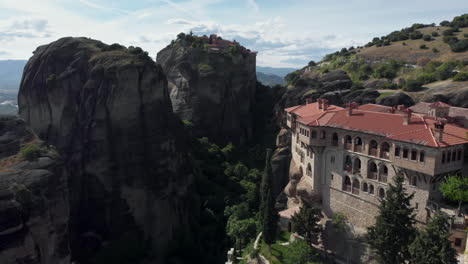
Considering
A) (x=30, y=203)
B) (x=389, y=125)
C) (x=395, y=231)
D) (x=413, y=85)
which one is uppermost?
(x=413, y=85)

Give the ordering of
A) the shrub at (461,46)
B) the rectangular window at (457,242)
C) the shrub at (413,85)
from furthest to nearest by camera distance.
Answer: the shrub at (461,46)
the shrub at (413,85)
the rectangular window at (457,242)

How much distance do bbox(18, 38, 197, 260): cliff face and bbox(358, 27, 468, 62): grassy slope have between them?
170ft

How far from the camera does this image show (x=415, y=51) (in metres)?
76.5

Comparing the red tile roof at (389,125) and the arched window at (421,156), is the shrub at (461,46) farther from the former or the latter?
the arched window at (421,156)

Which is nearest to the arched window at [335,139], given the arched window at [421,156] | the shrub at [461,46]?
the arched window at [421,156]

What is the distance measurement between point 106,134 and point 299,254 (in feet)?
89.1

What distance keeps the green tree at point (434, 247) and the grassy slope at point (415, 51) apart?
1975 inches

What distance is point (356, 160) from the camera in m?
39.1

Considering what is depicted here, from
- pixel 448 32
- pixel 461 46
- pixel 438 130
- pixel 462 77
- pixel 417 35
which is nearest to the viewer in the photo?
pixel 438 130

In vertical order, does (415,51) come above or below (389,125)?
above

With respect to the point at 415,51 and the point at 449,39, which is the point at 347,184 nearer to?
the point at 415,51

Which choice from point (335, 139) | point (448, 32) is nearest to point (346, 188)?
point (335, 139)

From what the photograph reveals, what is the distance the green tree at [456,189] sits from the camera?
3062cm

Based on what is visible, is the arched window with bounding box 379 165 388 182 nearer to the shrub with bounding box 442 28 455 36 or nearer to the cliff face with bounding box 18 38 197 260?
the cliff face with bounding box 18 38 197 260
